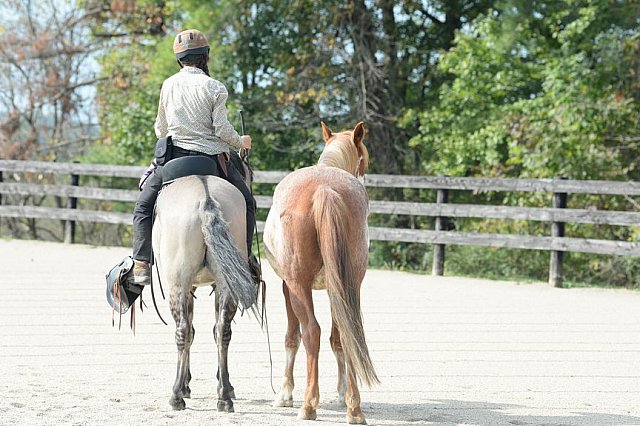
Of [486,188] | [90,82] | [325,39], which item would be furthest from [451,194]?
[90,82]

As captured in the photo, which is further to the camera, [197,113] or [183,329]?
[197,113]

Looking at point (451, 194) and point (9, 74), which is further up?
point (9, 74)

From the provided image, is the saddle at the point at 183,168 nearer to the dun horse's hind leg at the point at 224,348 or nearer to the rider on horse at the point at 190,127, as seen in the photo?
the rider on horse at the point at 190,127

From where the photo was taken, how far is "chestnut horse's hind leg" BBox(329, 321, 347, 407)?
207 inches

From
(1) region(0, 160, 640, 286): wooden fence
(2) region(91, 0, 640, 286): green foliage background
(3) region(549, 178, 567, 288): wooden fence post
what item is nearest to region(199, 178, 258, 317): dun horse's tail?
(1) region(0, 160, 640, 286): wooden fence

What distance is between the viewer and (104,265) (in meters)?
12.9

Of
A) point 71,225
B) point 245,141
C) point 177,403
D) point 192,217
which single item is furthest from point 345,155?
point 71,225

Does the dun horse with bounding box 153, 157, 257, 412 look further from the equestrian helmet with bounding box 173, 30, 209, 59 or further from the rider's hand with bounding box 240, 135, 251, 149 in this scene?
the equestrian helmet with bounding box 173, 30, 209, 59

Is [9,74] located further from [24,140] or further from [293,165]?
[293,165]

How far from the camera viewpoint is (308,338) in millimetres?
5043

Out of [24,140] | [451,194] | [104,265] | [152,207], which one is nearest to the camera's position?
[152,207]

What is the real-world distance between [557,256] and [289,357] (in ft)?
23.7

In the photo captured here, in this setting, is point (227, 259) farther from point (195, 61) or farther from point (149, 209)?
point (195, 61)

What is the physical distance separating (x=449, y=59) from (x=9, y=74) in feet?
36.6
